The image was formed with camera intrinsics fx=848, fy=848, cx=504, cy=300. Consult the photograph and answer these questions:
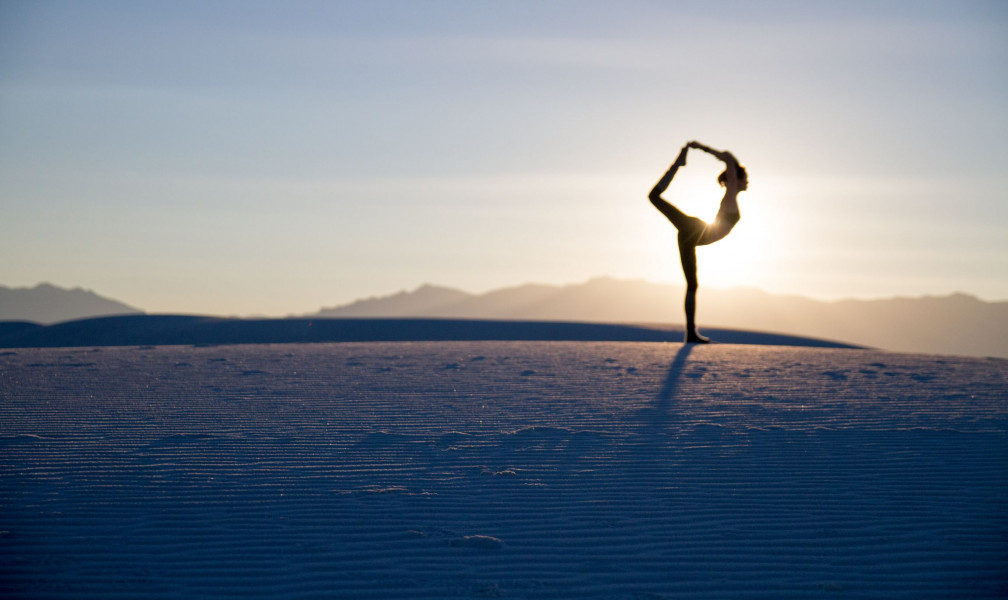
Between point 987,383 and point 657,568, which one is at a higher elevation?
point 987,383

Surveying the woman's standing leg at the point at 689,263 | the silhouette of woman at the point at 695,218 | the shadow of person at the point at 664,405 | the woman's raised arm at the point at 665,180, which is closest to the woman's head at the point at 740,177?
the silhouette of woman at the point at 695,218

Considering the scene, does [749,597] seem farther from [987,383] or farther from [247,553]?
[987,383]

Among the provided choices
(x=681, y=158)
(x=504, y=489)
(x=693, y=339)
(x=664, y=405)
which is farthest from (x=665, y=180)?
(x=504, y=489)

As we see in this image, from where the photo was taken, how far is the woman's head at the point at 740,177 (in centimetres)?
1195

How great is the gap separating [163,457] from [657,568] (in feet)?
13.8

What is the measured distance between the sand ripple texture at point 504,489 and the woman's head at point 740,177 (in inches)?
111

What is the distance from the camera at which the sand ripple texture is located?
452 cm

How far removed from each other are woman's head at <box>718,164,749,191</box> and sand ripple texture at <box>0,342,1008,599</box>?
9.29ft

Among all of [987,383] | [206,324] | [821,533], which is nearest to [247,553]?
[821,533]

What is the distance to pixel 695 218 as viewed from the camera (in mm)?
13422

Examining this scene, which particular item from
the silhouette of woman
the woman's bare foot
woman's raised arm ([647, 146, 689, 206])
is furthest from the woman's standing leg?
the woman's bare foot

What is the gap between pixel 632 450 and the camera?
23.6 ft

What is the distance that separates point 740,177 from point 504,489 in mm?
7510

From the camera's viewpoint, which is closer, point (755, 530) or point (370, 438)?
point (755, 530)
